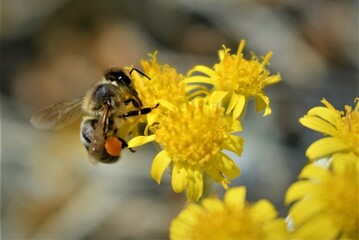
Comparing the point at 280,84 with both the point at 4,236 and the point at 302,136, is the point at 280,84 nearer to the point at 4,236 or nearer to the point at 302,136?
the point at 302,136

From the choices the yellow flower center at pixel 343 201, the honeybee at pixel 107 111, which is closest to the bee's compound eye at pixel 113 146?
the honeybee at pixel 107 111

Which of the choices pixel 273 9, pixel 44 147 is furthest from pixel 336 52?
pixel 44 147

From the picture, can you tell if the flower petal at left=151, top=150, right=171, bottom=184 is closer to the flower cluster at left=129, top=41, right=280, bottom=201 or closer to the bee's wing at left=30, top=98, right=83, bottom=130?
the flower cluster at left=129, top=41, right=280, bottom=201

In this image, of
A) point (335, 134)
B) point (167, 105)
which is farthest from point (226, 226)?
point (167, 105)

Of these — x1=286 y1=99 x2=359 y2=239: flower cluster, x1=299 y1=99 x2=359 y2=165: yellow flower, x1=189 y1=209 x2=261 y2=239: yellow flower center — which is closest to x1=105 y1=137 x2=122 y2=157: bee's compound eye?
x1=189 y1=209 x2=261 y2=239: yellow flower center

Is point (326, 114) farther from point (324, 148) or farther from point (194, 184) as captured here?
point (194, 184)
